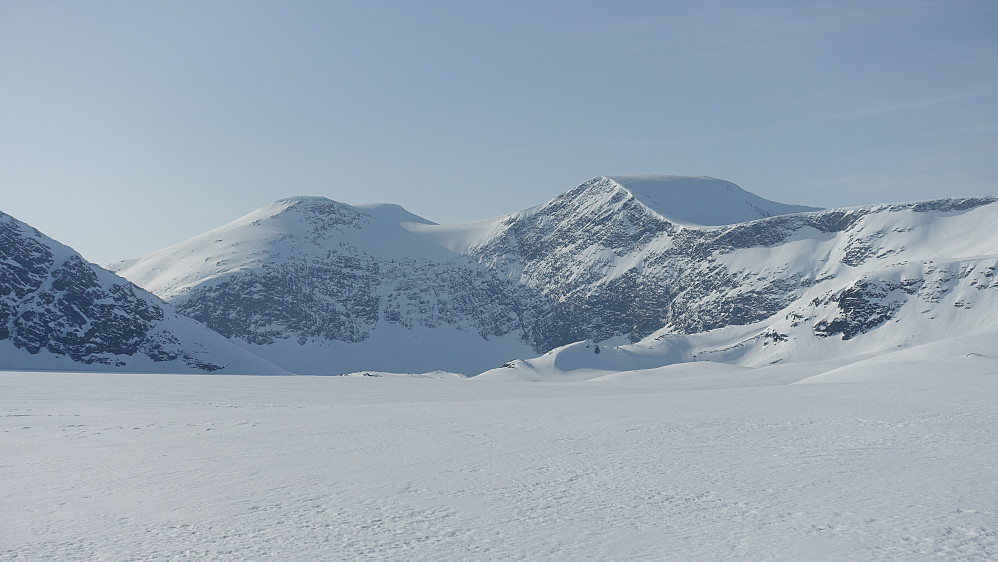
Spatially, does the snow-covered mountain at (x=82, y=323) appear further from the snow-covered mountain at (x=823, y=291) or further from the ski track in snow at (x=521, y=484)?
the ski track in snow at (x=521, y=484)

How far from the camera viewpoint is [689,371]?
297 ft

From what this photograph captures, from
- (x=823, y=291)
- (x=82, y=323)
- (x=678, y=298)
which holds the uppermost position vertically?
(x=678, y=298)

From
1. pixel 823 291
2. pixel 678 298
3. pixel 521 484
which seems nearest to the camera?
pixel 521 484

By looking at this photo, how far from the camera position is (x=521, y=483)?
43.6 ft

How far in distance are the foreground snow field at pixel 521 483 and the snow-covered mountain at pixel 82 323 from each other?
9456 centimetres

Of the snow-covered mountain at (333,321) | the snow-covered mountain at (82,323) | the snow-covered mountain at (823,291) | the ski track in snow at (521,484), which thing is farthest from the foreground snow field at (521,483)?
the snow-covered mountain at (333,321)

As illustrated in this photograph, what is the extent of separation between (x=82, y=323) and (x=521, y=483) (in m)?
121

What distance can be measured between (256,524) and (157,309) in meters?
127

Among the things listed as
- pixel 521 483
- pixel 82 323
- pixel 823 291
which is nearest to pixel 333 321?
pixel 82 323

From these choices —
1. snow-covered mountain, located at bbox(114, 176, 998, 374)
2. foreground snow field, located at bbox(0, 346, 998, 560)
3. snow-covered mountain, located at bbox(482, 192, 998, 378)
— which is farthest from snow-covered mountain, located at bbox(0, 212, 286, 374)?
foreground snow field, located at bbox(0, 346, 998, 560)

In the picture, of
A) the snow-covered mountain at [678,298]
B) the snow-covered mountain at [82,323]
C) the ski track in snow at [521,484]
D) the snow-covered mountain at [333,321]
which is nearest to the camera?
the ski track in snow at [521,484]

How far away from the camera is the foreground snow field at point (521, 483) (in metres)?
9.81

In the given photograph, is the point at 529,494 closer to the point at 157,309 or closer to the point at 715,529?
the point at 715,529

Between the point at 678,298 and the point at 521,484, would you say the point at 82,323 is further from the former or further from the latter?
the point at 678,298
